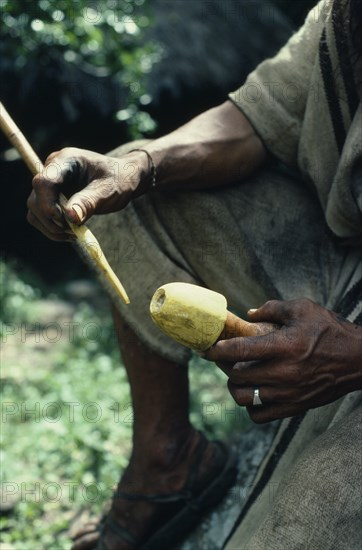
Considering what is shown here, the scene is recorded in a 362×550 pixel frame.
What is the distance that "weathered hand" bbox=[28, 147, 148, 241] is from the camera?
1916mm

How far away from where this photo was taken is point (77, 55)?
14.0 feet

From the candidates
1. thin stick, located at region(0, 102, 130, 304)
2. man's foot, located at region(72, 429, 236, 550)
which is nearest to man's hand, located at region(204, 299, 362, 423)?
thin stick, located at region(0, 102, 130, 304)

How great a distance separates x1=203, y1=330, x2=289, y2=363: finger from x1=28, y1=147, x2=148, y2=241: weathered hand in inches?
18.1

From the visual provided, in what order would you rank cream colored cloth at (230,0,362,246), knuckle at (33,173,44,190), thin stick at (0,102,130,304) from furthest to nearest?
cream colored cloth at (230,0,362,246)
knuckle at (33,173,44,190)
thin stick at (0,102,130,304)

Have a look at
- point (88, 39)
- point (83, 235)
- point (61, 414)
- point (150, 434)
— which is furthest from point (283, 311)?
point (88, 39)

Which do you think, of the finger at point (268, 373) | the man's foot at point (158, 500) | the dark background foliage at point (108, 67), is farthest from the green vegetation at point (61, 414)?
the finger at point (268, 373)

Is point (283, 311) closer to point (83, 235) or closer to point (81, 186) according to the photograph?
point (83, 235)

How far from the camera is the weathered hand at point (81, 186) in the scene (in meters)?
1.92

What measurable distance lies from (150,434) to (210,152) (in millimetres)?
831

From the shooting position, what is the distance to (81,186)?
207 centimetres

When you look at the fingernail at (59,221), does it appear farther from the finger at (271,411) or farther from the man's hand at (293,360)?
the finger at (271,411)

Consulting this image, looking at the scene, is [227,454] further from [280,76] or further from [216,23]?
[216,23]

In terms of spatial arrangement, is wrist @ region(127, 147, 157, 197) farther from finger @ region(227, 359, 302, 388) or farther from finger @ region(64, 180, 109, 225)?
finger @ region(227, 359, 302, 388)

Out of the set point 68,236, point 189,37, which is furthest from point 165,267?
point 189,37
